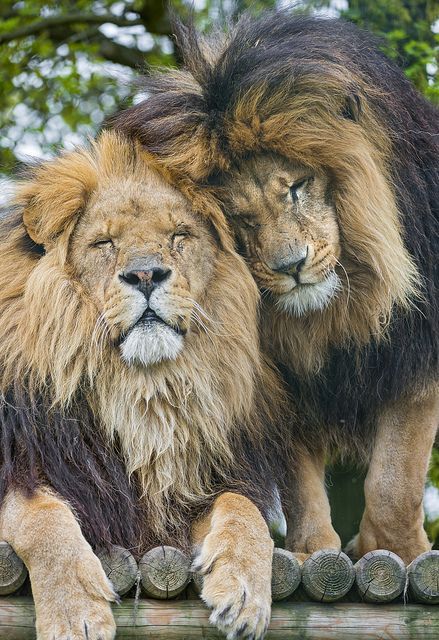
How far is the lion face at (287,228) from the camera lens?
4.42 m

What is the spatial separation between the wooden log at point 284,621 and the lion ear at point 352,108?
1838mm

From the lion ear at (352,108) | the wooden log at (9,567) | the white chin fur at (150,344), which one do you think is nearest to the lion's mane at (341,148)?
the lion ear at (352,108)

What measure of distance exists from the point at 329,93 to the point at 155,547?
1.82 metres

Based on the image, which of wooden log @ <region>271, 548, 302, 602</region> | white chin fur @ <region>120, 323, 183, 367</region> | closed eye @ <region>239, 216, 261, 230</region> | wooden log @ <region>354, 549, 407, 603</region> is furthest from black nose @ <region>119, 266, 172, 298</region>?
wooden log @ <region>354, 549, 407, 603</region>

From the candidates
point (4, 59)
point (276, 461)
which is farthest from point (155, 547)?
point (4, 59)

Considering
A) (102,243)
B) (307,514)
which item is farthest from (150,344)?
(307,514)

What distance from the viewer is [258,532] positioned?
4352mm

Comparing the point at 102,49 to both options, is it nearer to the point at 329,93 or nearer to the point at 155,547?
the point at 329,93

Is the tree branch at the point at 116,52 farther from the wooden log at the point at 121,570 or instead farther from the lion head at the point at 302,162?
the wooden log at the point at 121,570

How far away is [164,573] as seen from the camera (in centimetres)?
431

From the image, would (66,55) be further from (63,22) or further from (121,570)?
(121,570)

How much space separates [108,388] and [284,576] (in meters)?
0.94

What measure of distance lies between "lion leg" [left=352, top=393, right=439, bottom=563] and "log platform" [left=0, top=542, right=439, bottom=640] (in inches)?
24.7

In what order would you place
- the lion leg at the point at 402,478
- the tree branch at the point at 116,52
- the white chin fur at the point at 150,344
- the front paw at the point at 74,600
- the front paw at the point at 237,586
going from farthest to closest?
1. the tree branch at the point at 116,52
2. the lion leg at the point at 402,478
3. the white chin fur at the point at 150,344
4. the front paw at the point at 237,586
5. the front paw at the point at 74,600
